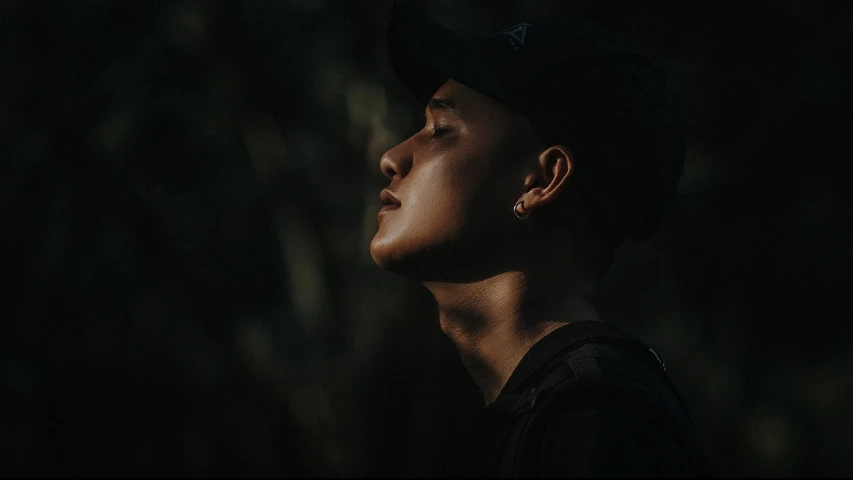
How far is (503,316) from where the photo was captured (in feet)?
9.59

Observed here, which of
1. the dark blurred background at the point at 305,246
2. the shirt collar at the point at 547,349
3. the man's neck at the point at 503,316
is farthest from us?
the dark blurred background at the point at 305,246

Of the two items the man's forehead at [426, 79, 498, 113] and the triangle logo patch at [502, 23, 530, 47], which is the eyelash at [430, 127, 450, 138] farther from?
the triangle logo patch at [502, 23, 530, 47]

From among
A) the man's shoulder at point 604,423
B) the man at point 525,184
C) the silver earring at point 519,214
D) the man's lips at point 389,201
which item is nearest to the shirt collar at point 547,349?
the man at point 525,184

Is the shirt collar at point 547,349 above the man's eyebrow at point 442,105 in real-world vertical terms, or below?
below

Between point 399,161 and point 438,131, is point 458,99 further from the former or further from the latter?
point 399,161

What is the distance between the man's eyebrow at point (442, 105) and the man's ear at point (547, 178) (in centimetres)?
27

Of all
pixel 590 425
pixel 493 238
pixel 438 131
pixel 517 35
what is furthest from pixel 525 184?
pixel 590 425

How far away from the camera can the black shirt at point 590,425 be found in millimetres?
2283

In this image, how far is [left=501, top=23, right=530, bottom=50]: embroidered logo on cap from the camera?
304cm

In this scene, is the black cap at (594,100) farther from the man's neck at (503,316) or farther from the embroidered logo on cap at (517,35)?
the man's neck at (503,316)

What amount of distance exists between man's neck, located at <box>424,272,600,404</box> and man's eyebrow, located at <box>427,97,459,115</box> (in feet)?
1.58

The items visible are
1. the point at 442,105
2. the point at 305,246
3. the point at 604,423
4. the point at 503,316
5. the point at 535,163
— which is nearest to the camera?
the point at 604,423

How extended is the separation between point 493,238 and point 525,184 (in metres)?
0.18

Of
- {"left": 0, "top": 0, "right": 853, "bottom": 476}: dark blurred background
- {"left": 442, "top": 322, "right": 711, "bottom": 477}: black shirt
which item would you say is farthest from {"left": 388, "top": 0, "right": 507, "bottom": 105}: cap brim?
{"left": 0, "top": 0, "right": 853, "bottom": 476}: dark blurred background
